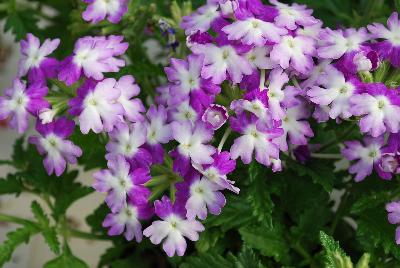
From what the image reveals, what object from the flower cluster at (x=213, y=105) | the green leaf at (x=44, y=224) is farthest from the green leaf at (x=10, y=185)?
the flower cluster at (x=213, y=105)

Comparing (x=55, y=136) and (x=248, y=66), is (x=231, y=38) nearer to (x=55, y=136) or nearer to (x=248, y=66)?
(x=248, y=66)

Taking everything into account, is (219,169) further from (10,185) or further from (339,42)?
(10,185)

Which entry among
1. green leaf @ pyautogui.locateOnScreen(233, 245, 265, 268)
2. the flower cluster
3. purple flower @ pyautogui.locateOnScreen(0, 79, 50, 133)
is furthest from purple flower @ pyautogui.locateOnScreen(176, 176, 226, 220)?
purple flower @ pyautogui.locateOnScreen(0, 79, 50, 133)

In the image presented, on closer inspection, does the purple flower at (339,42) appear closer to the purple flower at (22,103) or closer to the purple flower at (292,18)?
the purple flower at (292,18)

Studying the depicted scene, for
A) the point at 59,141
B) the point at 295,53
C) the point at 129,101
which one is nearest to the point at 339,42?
the point at 295,53

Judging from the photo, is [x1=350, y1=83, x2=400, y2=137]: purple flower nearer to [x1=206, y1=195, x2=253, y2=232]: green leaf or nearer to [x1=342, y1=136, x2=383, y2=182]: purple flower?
[x1=342, y1=136, x2=383, y2=182]: purple flower

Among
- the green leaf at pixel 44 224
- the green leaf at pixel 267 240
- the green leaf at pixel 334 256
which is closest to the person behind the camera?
the green leaf at pixel 334 256
